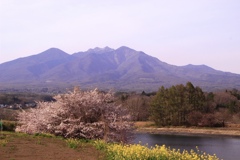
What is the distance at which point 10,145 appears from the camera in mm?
12625

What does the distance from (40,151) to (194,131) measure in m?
51.3

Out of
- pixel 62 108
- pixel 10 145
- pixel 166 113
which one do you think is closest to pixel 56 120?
pixel 62 108

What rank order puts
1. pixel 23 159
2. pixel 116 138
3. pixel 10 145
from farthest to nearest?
1. pixel 116 138
2. pixel 10 145
3. pixel 23 159

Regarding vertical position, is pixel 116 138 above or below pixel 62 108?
below

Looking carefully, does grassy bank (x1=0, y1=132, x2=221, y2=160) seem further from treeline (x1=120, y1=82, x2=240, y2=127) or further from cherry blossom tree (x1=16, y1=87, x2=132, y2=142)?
treeline (x1=120, y1=82, x2=240, y2=127)

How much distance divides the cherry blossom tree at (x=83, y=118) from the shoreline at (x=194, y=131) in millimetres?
37965

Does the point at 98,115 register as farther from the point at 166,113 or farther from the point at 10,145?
the point at 166,113

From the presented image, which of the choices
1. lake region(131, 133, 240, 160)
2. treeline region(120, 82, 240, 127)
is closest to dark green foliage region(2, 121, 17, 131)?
lake region(131, 133, 240, 160)

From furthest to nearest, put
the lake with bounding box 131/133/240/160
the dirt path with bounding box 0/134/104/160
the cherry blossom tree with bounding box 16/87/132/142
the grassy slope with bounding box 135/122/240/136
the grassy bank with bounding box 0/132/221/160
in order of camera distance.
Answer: the grassy slope with bounding box 135/122/240/136 < the lake with bounding box 131/133/240/160 < the cherry blossom tree with bounding box 16/87/132/142 < the dirt path with bounding box 0/134/104/160 < the grassy bank with bounding box 0/132/221/160

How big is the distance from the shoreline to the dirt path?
143ft

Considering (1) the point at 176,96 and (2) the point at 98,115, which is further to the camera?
(1) the point at 176,96

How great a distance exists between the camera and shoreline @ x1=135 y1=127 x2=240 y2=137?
189 feet

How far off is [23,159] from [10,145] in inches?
92.9

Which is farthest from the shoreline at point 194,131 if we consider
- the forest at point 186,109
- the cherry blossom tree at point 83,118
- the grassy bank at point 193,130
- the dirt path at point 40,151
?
the dirt path at point 40,151
